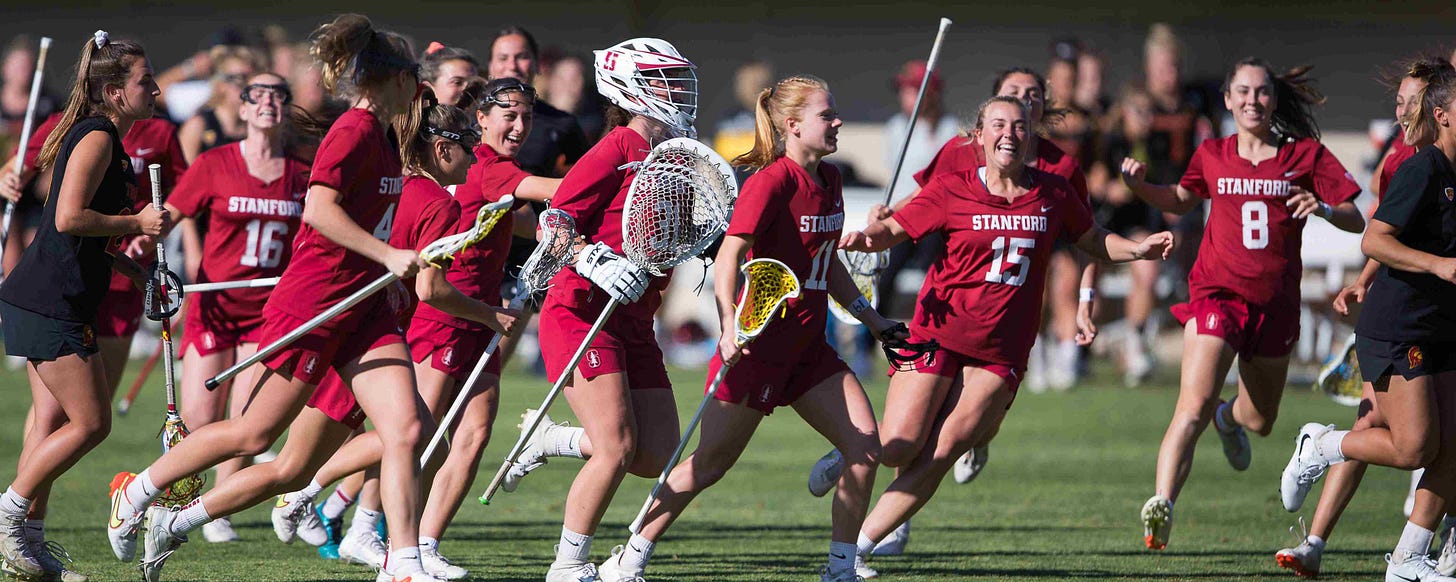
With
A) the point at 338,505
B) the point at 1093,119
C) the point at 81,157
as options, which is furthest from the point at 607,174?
the point at 1093,119

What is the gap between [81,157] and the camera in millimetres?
5734

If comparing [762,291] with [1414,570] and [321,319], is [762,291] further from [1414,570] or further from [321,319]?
[1414,570]

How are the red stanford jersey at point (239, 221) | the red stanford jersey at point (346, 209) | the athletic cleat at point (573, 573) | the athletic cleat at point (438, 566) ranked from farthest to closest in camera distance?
1. the red stanford jersey at point (239, 221)
2. the athletic cleat at point (438, 566)
3. the athletic cleat at point (573, 573)
4. the red stanford jersey at point (346, 209)

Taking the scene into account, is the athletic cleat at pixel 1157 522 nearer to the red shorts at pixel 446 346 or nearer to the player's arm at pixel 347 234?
the red shorts at pixel 446 346

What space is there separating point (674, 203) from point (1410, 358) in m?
2.96

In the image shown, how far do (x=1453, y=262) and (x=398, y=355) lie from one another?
3894 mm

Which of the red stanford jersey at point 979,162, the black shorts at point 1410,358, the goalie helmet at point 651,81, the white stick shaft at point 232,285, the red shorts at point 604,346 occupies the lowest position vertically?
the white stick shaft at point 232,285

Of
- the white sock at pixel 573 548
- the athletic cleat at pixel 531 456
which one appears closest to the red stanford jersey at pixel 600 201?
the white sock at pixel 573 548

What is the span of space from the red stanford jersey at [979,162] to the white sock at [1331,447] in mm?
1494

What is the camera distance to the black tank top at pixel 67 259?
585 centimetres

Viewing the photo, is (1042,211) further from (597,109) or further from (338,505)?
(597,109)

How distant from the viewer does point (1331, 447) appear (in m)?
6.70

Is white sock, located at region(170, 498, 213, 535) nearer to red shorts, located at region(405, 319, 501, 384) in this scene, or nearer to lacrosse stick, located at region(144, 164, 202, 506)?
lacrosse stick, located at region(144, 164, 202, 506)

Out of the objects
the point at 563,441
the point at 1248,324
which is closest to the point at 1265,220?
the point at 1248,324
